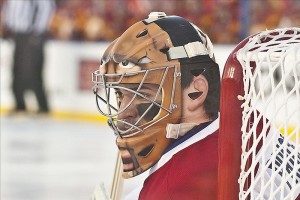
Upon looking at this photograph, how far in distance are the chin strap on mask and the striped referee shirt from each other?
11342 mm

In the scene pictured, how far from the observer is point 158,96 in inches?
88.7

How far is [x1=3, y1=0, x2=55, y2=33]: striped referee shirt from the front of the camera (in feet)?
44.4

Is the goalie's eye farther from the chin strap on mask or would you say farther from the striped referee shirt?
the striped referee shirt

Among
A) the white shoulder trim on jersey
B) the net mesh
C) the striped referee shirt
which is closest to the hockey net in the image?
the net mesh

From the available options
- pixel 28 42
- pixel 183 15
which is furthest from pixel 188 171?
pixel 28 42

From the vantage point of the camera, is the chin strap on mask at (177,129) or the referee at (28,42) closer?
the chin strap on mask at (177,129)

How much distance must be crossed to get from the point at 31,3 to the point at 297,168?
1187 cm

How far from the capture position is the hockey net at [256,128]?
1982 mm

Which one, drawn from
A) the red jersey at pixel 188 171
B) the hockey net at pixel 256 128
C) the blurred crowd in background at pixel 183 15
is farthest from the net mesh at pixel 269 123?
the blurred crowd in background at pixel 183 15

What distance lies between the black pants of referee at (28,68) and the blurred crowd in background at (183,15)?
1.09ft

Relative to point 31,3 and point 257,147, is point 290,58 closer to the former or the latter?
point 257,147

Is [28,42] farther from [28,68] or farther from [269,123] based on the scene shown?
[269,123]

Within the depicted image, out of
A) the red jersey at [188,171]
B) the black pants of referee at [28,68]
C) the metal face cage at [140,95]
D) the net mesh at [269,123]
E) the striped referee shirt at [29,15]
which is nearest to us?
the net mesh at [269,123]

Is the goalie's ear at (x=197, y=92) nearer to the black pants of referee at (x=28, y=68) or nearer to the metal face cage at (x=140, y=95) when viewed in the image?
the metal face cage at (x=140, y=95)
